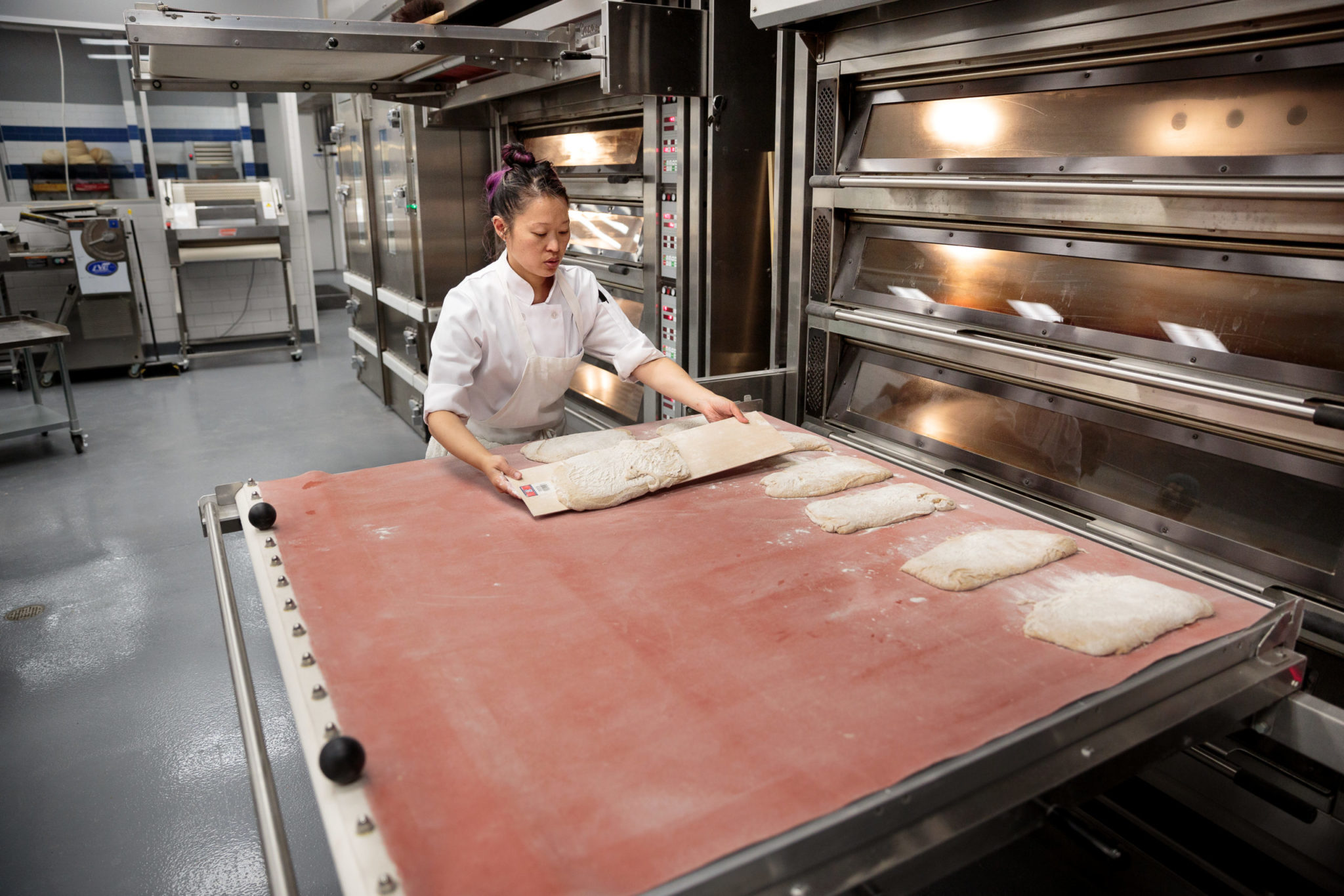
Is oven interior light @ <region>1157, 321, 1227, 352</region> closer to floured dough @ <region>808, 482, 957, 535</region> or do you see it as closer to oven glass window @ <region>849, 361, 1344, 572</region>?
oven glass window @ <region>849, 361, 1344, 572</region>

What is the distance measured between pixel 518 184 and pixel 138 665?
2389 mm

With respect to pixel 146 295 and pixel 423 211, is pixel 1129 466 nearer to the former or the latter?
pixel 423 211

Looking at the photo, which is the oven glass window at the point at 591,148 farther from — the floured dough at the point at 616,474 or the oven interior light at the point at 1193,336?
the oven interior light at the point at 1193,336

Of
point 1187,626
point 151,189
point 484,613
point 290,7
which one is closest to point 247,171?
point 151,189

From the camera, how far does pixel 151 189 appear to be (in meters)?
8.29

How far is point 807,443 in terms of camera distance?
237 centimetres

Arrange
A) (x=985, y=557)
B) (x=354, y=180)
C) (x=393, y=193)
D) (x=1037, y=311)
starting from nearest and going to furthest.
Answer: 1. (x=985, y=557)
2. (x=1037, y=311)
3. (x=393, y=193)
4. (x=354, y=180)

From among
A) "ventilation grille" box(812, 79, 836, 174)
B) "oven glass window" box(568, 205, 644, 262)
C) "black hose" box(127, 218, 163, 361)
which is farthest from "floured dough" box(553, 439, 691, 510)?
"black hose" box(127, 218, 163, 361)

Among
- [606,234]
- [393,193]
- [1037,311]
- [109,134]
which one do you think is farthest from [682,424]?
[109,134]

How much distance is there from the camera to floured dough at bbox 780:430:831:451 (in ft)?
7.70

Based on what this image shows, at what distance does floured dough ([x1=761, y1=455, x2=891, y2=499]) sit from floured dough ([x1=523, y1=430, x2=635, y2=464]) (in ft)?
1.52

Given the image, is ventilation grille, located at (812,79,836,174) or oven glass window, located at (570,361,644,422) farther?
oven glass window, located at (570,361,644,422)

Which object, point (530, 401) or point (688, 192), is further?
point (688, 192)

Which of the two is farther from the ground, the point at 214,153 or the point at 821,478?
the point at 214,153
